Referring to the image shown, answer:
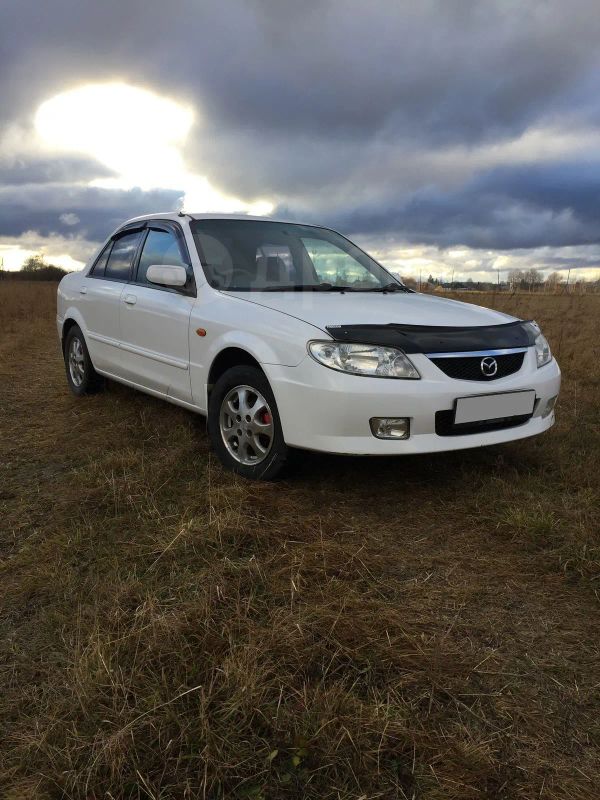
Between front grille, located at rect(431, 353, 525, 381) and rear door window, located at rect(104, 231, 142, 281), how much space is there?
2.89m

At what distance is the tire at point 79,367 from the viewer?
5.66 meters

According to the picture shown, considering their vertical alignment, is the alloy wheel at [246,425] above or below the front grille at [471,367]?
below

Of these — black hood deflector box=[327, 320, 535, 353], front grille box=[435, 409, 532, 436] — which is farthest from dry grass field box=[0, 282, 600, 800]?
black hood deflector box=[327, 320, 535, 353]

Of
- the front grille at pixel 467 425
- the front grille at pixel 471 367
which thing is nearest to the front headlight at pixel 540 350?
the front grille at pixel 471 367

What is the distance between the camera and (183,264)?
418 centimetres

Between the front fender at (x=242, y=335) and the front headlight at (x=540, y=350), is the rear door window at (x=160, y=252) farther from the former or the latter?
the front headlight at (x=540, y=350)

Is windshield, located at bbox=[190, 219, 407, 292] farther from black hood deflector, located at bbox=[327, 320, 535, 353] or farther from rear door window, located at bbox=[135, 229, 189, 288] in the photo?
black hood deflector, located at bbox=[327, 320, 535, 353]

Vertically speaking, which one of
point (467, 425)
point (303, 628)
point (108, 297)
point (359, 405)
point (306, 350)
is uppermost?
point (108, 297)

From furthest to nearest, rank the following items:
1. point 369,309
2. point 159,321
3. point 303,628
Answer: point 159,321 → point 369,309 → point 303,628

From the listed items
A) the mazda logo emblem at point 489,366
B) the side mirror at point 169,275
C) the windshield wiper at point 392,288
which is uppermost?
the side mirror at point 169,275

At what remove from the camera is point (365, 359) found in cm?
302

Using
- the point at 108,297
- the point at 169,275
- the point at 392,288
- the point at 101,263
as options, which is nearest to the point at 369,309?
the point at 392,288

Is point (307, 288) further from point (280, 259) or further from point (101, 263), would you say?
point (101, 263)

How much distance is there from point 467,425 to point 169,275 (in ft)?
6.71
